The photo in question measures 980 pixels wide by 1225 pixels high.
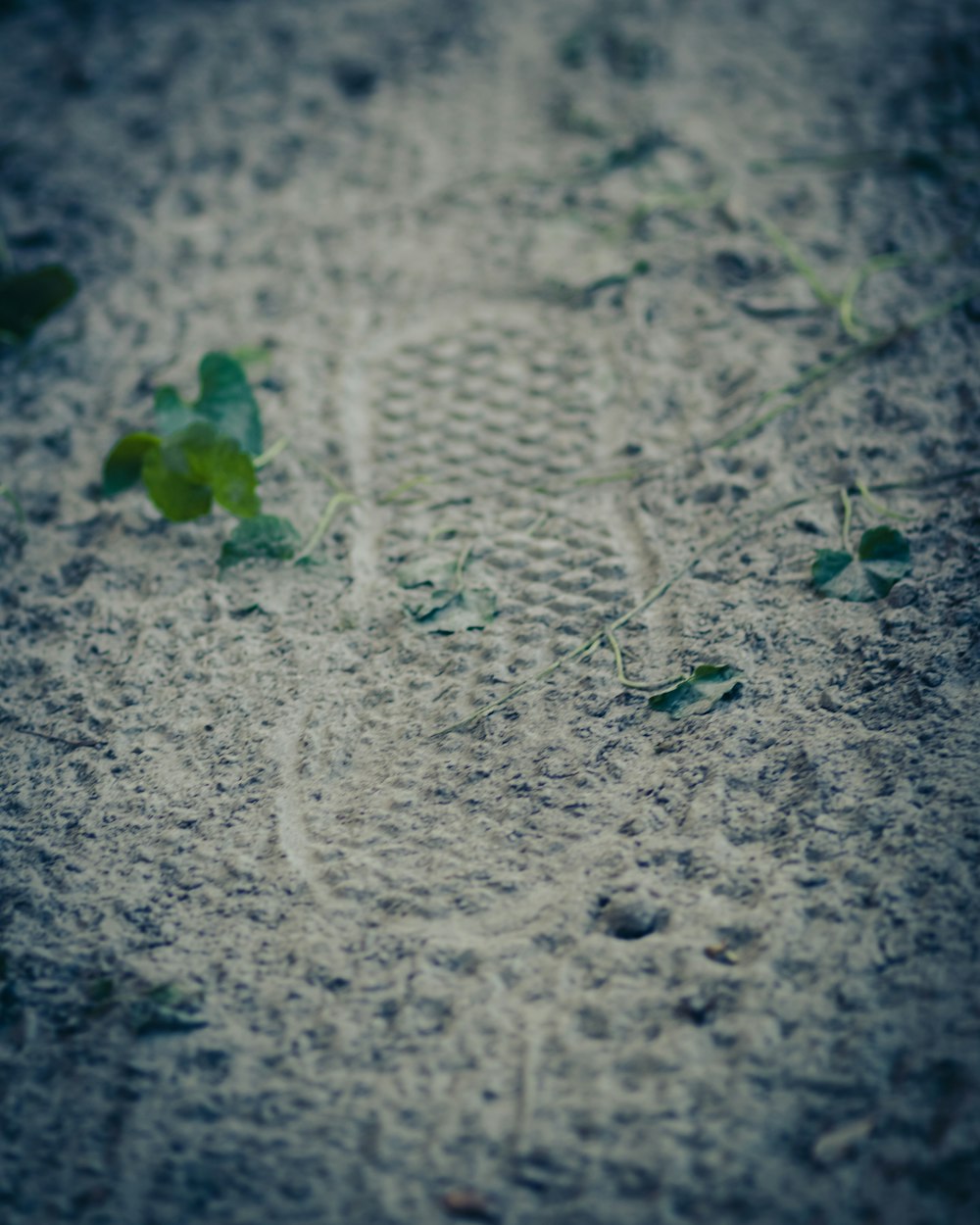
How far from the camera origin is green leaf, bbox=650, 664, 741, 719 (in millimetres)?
1108

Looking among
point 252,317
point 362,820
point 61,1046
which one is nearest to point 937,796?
point 362,820

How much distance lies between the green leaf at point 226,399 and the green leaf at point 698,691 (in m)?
0.71

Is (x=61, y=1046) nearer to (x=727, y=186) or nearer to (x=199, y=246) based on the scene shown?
(x=199, y=246)

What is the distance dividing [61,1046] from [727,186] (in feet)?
5.64

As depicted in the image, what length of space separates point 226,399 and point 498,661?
1.88ft

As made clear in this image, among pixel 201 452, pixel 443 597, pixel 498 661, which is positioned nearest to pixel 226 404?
pixel 201 452

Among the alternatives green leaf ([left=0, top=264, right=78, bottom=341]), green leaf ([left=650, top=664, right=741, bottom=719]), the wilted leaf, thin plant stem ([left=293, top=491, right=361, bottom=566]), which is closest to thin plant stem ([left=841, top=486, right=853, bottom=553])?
green leaf ([left=650, top=664, right=741, bottom=719])

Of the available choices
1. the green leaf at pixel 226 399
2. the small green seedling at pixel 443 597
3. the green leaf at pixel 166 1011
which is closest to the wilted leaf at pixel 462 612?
the small green seedling at pixel 443 597

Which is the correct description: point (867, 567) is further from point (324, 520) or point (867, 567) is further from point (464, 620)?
point (324, 520)

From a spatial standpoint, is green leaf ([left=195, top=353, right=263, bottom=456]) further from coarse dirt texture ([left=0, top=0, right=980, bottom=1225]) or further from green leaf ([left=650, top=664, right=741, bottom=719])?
green leaf ([left=650, top=664, right=741, bottom=719])

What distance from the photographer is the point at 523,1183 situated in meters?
0.79

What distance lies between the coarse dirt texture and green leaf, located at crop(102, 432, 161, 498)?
0.05 meters

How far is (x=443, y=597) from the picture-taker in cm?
126

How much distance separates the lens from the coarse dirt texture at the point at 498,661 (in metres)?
0.83
